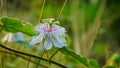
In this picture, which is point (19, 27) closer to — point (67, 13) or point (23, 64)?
point (23, 64)

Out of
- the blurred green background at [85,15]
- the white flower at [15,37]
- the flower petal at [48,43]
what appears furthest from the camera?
the blurred green background at [85,15]

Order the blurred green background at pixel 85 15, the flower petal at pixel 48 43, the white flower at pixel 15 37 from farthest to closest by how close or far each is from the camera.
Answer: the blurred green background at pixel 85 15, the white flower at pixel 15 37, the flower petal at pixel 48 43

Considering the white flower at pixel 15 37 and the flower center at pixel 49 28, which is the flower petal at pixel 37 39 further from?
the white flower at pixel 15 37

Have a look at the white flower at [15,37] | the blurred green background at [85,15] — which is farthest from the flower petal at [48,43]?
the blurred green background at [85,15]

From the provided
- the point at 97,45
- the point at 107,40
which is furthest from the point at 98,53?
the point at 107,40

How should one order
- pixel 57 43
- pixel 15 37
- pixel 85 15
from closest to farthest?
pixel 57 43, pixel 15 37, pixel 85 15

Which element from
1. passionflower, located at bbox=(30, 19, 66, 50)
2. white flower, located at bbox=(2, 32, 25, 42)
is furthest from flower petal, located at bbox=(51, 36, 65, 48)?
white flower, located at bbox=(2, 32, 25, 42)

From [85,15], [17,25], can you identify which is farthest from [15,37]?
[85,15]

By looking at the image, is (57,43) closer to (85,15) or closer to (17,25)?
(17,25)
